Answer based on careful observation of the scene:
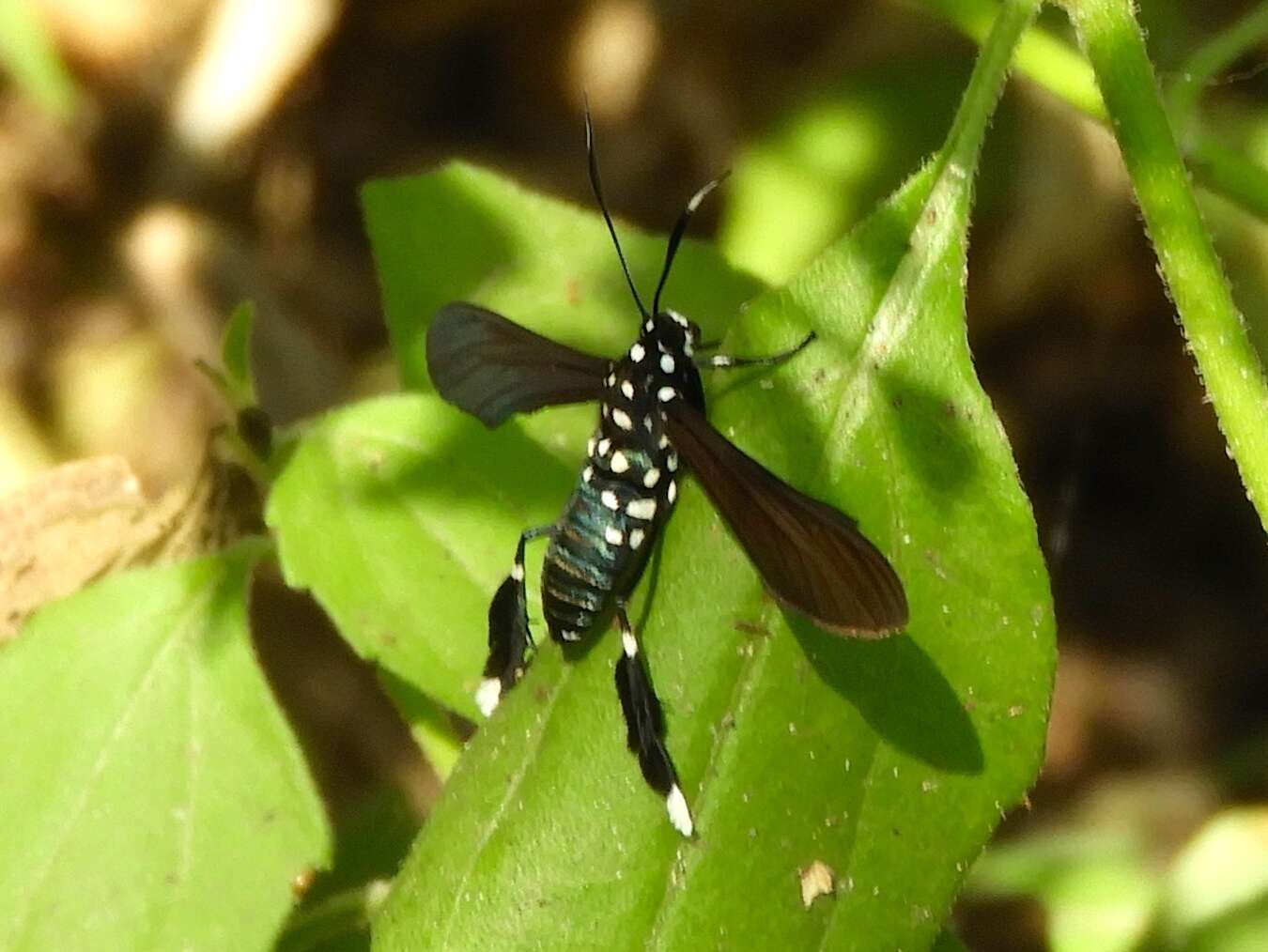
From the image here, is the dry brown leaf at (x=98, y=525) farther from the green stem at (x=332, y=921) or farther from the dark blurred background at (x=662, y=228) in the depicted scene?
the dark blurred background at (x=662, y=228)

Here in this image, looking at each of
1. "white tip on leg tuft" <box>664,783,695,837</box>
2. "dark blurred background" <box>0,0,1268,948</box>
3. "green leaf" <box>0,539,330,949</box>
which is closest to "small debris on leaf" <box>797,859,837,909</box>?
"white tip on leg tuft" <box>664,783,695,837</box>

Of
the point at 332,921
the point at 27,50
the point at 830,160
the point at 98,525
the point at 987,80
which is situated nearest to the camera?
the point at 987,80

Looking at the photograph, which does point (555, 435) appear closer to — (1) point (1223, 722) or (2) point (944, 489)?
(2) point (944, 489)

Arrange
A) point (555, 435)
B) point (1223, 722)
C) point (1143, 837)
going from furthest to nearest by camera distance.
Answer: point (1223, 722) < point (1143, 837) < point (555, 435)

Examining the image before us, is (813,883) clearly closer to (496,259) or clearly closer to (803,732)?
(803,732)

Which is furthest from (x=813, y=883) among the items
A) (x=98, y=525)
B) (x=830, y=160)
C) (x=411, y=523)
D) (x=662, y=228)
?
(x=662, y=228)

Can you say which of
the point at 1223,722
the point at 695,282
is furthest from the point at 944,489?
the point at 1223,722
